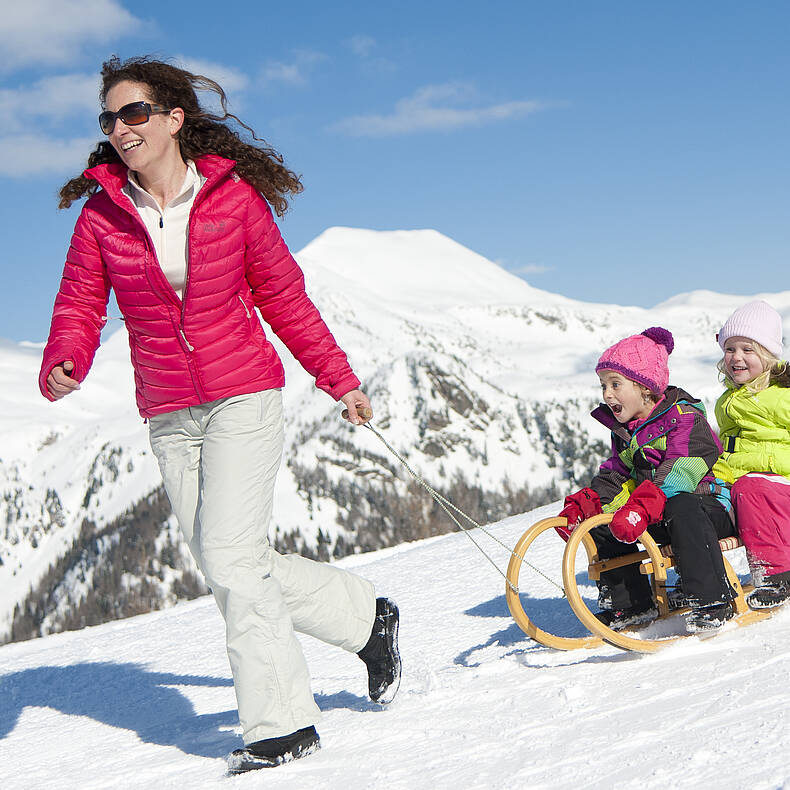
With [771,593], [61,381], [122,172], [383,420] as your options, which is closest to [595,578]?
[771,593]

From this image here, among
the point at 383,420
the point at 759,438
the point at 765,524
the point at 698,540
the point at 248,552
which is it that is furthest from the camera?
the point at 383,420

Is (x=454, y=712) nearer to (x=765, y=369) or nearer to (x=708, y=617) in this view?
(x=708, y=617)

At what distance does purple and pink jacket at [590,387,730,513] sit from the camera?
3500 mm

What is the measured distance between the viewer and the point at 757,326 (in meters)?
3.95

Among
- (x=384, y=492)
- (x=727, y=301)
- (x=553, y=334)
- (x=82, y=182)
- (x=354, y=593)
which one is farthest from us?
(x=727, y=301)

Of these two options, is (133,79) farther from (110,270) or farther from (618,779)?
(618,779)

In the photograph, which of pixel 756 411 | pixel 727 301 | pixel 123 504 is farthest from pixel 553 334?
pixel 756 411

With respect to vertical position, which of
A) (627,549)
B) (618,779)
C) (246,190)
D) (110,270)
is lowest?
(618,779)

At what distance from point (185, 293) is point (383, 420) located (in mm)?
62638

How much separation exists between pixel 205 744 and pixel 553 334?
337ft

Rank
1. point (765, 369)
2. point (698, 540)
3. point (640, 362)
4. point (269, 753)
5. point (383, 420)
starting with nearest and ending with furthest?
point (269, 753), point (698, 540), point (640, 362), point (765, 369), point (383, 420)

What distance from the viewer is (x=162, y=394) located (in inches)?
113

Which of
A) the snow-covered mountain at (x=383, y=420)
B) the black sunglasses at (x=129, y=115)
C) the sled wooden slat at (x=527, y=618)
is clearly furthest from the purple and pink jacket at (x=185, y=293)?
the snow-covered mountain at (x=383, y=420)

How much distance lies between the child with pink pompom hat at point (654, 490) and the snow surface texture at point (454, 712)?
249 mm
